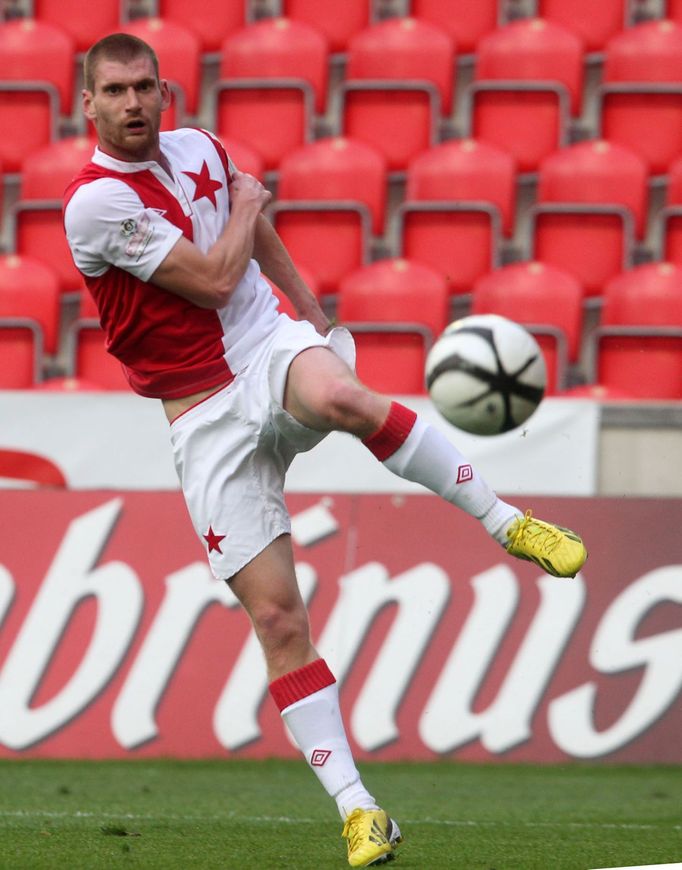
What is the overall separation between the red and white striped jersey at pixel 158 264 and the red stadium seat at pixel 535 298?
454cm

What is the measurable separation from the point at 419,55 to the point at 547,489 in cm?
407

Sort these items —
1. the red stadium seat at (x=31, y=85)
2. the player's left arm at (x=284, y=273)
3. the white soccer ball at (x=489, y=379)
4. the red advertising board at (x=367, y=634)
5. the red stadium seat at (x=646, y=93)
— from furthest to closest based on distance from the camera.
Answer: the red stadium seat at (x=31, y=85) → the red stadium seat at (x=646, y=93) → the red advertising board at (x=367, y=634) → the player's left arm at (x=284, y=273) → the white soccer ball at (x=489, y=379)

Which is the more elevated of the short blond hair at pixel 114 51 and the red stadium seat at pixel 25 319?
the short blond hair at pixel 114 51

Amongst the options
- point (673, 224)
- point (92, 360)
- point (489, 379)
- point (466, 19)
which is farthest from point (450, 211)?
point (489, 379)

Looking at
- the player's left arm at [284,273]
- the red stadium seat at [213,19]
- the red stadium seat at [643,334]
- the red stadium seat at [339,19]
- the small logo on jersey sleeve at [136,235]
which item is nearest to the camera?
the small logo on jersey sleeve at [136,235]

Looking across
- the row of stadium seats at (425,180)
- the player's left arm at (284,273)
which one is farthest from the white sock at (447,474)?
the row of stadium seats at (425,180)

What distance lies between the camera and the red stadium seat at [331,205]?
31.6 ft

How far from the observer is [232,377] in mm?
4449

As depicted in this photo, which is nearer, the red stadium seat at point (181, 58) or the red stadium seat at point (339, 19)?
the red stadium seat at point (181, 58)

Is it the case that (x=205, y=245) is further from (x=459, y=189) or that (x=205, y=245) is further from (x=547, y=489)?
(x=459, y=189)

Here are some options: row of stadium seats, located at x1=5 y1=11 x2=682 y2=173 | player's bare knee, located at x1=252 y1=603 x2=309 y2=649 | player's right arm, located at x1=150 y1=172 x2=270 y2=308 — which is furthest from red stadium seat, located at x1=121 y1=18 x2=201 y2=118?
player's bare knee, located at x1=252 y1=603 x2=309 y2=649

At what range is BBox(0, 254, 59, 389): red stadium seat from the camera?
902 centimetres

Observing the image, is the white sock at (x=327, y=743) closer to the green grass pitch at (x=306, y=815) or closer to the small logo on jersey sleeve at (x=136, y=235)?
the green grass pitch at (x=306, y=815)

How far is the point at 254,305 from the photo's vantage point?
180 inches
